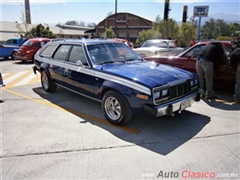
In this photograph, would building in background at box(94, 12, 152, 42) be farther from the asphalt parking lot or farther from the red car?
the asphalt parking lot

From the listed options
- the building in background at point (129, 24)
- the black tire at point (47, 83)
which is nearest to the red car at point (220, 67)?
the black tire at point (47, 83)

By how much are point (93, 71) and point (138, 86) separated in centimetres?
126

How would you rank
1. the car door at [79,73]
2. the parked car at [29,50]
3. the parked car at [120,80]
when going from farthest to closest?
the parked car at [29,50] → the car door at [79,73] → the parked car at [120,80]

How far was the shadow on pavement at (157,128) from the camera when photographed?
11.3ft

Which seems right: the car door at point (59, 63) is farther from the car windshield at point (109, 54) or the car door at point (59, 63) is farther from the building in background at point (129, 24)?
the building in background at point (129, 24)

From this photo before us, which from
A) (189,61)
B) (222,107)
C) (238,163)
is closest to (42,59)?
(189,61)

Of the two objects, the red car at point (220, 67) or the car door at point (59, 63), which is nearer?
the car door at point (59, 63)

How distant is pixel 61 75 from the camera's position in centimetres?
→ 548

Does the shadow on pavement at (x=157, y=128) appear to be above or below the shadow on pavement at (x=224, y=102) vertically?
below

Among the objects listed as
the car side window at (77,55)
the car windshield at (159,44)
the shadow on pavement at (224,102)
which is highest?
the car windshield at (159,44)

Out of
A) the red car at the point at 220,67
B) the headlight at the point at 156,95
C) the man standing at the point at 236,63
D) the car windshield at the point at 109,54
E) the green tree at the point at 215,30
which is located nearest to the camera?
the headlight at the point at 156,95

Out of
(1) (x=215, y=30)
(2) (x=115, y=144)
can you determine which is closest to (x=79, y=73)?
(2) (x=115, y=144)

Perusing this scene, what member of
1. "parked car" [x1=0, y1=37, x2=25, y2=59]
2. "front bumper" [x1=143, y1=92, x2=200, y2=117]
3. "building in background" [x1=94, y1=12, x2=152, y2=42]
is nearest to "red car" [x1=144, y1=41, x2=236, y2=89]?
"front bumper" [x1=143, y1=92, x2=200, y2=117]

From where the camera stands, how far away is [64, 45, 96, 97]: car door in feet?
14.9
